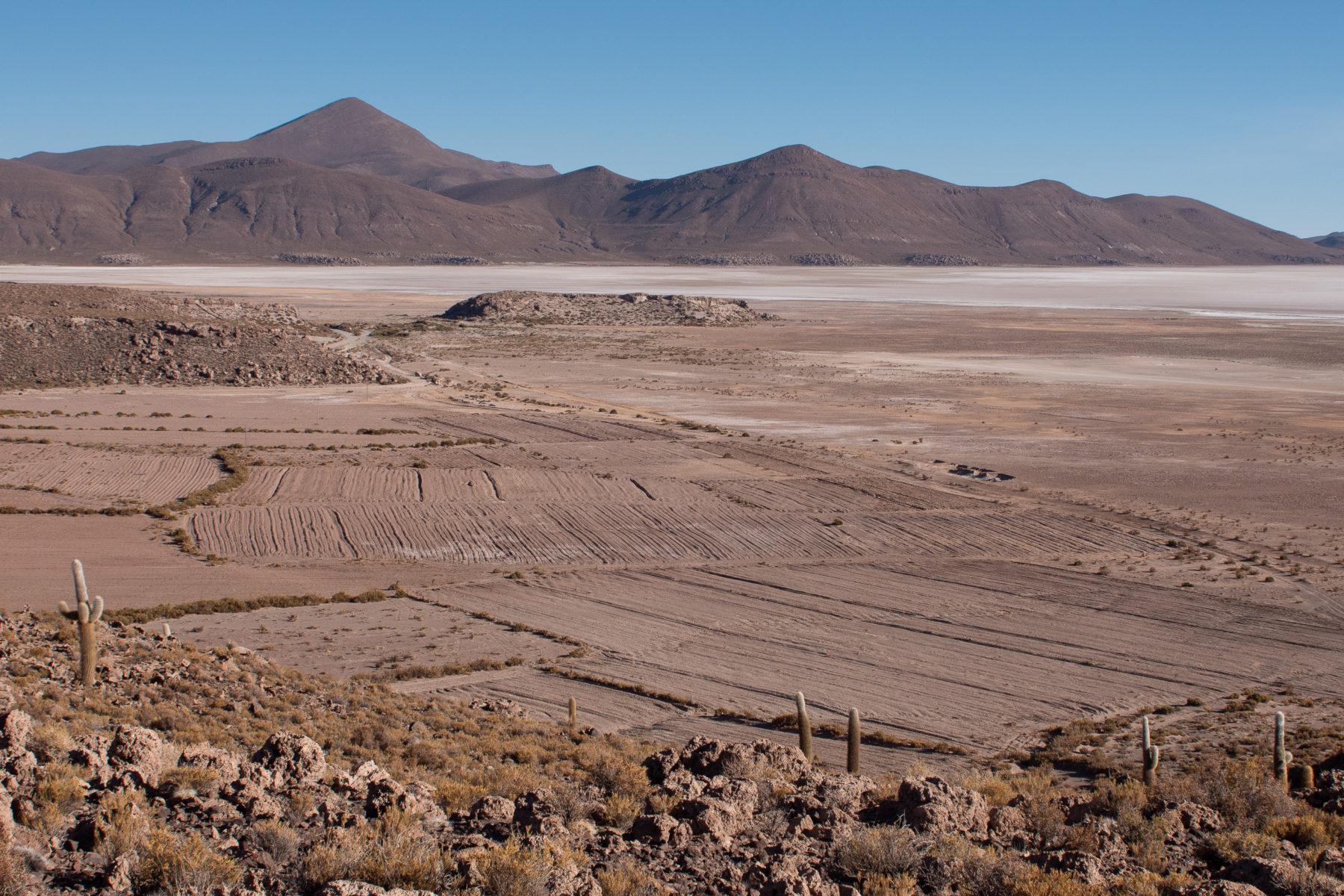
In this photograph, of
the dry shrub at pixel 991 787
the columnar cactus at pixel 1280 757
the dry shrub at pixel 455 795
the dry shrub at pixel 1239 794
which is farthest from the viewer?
the columnar cactus at pixel 1280 757

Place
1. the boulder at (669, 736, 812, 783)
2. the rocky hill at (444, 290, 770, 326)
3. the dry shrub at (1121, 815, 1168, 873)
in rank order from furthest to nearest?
the rocky hill at (444, 290, 770, 326), the boulder at (669, 736, 812, 783), the dry shrub at (1121, 815, 1168, 873)

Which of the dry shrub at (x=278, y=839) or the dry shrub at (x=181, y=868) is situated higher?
the dry shrub at (x=181, y=868)

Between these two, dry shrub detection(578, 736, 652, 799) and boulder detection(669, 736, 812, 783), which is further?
boulder detection(669, 736, 812, 783)

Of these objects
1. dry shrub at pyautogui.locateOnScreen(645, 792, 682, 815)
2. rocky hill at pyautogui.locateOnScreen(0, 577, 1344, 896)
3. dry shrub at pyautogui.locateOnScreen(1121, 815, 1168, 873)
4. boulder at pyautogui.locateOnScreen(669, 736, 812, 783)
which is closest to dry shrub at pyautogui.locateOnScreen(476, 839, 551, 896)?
rocky hill at pyautogui.locateOnScreen(0, 577, 1344, 896)

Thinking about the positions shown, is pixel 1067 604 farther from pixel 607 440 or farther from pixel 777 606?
→ pixel 607 440

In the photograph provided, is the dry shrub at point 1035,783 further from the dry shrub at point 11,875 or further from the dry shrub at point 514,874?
the dry shrub at point 11,875

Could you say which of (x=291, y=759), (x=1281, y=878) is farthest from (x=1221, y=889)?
(x=291, y=759)

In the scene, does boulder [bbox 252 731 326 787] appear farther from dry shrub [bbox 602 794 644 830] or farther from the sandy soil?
the sandy soil

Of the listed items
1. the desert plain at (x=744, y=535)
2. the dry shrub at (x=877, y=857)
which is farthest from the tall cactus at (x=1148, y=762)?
the dry shrub at (x=877, y=857)

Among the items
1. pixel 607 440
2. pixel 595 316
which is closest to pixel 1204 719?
pixel 607 440
